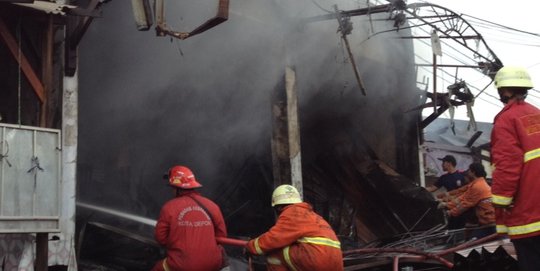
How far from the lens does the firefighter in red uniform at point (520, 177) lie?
382cm

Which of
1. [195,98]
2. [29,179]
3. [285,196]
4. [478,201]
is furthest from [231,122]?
[29,179]

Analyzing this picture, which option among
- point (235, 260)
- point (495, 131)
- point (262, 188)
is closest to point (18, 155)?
point (235, 260)

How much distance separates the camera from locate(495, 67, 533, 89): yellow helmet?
4129 mm

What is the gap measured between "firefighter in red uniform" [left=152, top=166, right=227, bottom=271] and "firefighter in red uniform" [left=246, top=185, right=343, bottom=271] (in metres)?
0.63

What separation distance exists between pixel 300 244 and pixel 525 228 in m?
1.77

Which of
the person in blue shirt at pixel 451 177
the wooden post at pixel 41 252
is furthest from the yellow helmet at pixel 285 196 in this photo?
the person in blue shirt at pixel 451 177

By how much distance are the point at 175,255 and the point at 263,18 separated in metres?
4.52

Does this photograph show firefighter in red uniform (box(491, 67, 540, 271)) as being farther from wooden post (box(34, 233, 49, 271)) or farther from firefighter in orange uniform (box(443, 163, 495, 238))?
firefighter in orange uniform (box(443, 163, 495, 238))

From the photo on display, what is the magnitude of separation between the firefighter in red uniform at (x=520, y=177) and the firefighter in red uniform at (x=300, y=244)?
1.43 metres

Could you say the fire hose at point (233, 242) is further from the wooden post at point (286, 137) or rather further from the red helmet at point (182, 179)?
the wooden post at point (286, 137)

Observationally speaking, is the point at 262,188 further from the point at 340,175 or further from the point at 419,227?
the point at 419,227

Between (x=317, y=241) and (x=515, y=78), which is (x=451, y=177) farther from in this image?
(x=515, y=78)

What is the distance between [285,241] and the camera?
4.83 m

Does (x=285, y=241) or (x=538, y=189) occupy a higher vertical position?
(x=538, y=189)
